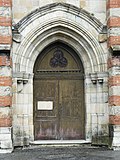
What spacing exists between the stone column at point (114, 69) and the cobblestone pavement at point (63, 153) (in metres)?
0.55

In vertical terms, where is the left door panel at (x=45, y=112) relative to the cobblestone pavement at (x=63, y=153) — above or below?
above

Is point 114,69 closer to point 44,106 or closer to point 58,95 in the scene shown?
point 58,95

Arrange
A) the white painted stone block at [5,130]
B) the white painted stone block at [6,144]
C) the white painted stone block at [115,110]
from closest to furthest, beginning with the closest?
the white painted stone block at [6,144]
the white painted stone block at [5,130]
the white painted stone block at [115,110]

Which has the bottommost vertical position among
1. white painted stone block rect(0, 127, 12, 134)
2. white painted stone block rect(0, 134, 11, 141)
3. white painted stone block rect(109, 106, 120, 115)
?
white painted stone block rect(0, 134, 11, 141)

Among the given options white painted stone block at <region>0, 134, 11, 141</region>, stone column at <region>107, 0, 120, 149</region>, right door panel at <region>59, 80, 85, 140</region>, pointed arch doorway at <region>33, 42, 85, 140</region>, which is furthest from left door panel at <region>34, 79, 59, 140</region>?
stone column at <region>107, 0, 120, 149</region>

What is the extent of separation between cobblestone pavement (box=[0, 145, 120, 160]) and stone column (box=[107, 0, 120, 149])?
21.8 inches

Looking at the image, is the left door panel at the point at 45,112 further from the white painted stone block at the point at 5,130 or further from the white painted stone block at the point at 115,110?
the white painted stone block at the point at 115,110

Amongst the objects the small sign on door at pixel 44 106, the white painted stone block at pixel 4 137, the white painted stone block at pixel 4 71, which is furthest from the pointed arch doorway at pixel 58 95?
the white painted stone block at pixel 4 137

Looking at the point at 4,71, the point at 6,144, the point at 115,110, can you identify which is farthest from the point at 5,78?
the point at 115,110

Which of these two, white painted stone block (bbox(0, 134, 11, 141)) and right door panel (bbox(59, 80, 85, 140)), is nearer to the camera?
white painted stone block (bbox(0, 134, 11, 141))

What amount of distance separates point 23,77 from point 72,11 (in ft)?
8.02

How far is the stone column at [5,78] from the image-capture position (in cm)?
859

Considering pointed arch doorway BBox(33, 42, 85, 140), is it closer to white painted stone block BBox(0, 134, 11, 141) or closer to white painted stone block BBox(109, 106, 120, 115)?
white painted stone block BBox(109, 106, 120, 115)

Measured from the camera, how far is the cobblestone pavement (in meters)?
7.68
